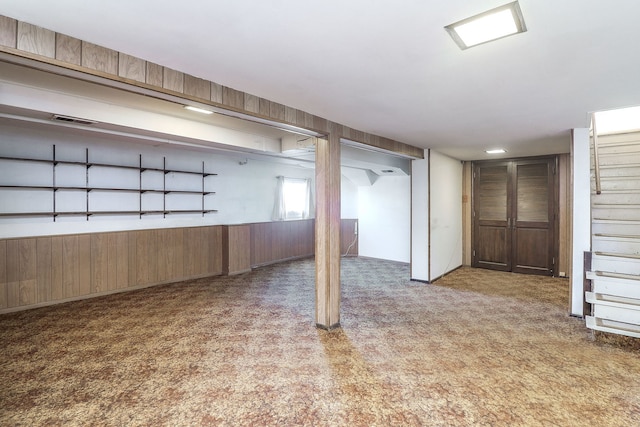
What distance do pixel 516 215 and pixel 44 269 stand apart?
7578 millimetres

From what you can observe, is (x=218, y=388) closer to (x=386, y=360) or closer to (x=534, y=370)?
(x=386, y=360)

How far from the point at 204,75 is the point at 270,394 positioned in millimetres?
2302

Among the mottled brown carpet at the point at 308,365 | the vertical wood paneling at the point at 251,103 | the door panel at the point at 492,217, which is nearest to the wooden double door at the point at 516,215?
the door panel at the point at 492,217

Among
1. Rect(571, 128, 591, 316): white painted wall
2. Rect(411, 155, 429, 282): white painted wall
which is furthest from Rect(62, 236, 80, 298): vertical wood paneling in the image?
Rect(571, 128, 591, 316): white painted wall

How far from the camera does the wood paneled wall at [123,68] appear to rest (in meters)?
1.68

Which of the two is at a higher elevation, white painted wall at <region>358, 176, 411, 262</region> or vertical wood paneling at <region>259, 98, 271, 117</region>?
vertical wood paneling at <region>259, 98, 271, 117</region>

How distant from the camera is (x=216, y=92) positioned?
2535mm

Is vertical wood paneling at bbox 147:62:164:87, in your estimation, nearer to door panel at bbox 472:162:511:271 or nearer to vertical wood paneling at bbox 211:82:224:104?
vertical wood paneling at bbox 211:82:224:104

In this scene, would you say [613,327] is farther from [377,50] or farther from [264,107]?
[264,107]

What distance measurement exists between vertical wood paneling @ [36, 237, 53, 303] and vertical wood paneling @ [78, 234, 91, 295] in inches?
12.8

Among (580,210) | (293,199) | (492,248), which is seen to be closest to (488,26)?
(580,210)

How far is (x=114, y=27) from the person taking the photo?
1734 mm

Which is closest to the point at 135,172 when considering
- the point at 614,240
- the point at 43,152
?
the point at 43,152

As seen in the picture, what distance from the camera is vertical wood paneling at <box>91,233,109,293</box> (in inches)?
185
